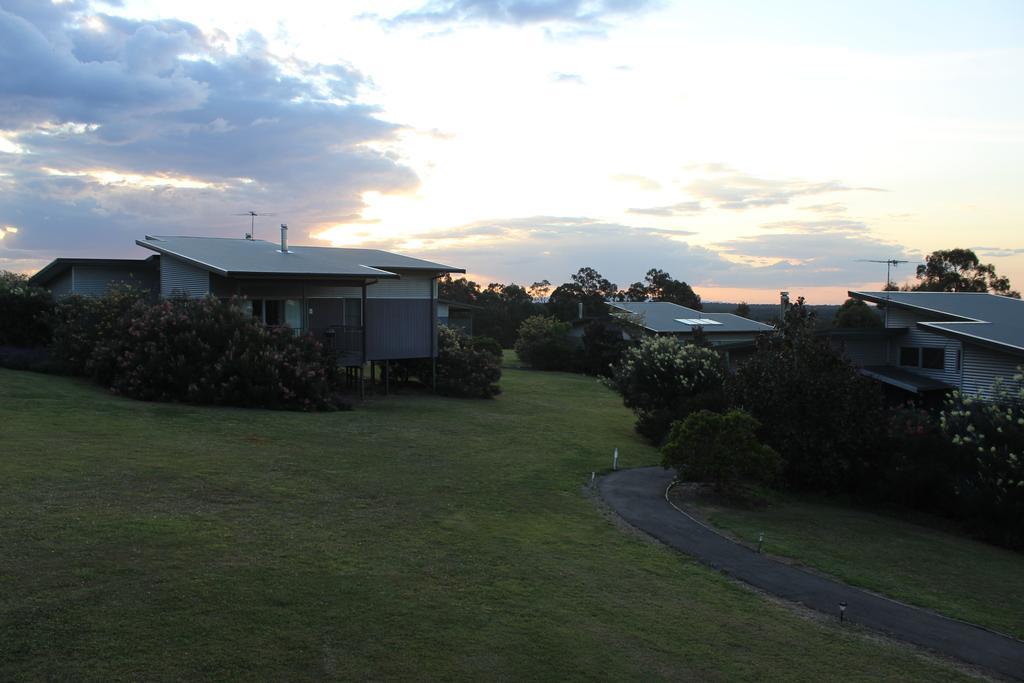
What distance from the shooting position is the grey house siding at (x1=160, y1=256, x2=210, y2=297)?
81.0 feet

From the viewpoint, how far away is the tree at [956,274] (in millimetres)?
67938

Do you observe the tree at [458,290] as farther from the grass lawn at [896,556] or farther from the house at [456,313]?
the grass lawn at [896,556]

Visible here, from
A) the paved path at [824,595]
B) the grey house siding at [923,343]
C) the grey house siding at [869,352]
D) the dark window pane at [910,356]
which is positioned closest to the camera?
the paved path at [824,595]

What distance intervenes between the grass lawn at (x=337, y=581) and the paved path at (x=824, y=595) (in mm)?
572

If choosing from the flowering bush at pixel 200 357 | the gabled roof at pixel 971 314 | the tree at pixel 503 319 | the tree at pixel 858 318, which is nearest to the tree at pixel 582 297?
the tree at pixel 503 319

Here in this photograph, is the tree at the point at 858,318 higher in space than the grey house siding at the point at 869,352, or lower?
higher

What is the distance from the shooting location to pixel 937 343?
2873 cm

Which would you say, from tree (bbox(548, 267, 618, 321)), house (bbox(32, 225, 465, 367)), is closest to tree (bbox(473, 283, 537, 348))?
tree (bbox(548, 267, 618, 321))

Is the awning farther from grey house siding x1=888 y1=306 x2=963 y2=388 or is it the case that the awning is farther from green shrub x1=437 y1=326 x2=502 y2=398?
green shrub x1=437 y1=326 x2=502 y2=398

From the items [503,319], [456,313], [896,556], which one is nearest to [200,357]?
[896,556]

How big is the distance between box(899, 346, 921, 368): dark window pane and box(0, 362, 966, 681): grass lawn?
19389mm

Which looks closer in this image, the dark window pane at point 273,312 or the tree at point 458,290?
the dark window pane at point 273,312

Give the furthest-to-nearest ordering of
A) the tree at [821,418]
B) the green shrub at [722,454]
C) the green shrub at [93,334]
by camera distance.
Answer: the green shrub at [93,334] → the tree at [821,418] → the green shrub at [722,454]

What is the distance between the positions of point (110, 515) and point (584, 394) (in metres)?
28.6
